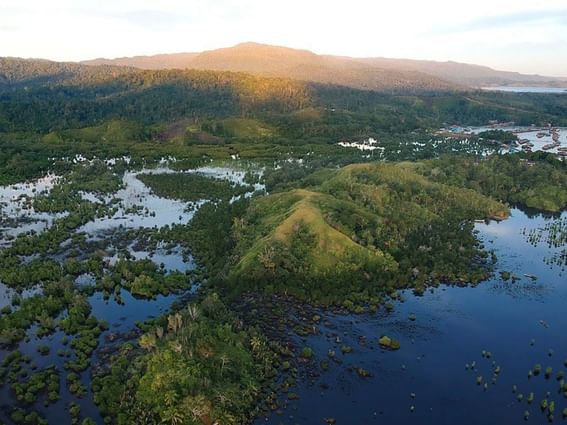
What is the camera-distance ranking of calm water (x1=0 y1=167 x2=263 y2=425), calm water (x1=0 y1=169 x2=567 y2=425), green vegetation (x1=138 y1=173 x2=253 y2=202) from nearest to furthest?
1. calm water (x1=0 y1=169 x2=567 y2=425)
2. calm water (x1=0 y1=167 x2=263 y2=425)
3. green vegetation (x1=138 y1=173 x2=253 y2=202)

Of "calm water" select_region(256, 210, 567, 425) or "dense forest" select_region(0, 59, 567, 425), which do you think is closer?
"calm water" select_region(256, 210, 567, 425)

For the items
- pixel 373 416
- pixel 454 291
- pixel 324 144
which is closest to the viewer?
pixel 373 416

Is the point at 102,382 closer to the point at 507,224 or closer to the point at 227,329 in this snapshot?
the point at 227,329

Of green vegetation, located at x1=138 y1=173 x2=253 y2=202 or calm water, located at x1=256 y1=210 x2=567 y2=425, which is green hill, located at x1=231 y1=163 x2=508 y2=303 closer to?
calm water, located at x1=256 y1=210 x2=567 y2=425

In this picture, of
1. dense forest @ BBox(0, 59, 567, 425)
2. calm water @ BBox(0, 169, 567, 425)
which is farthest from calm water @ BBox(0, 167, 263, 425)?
dense forest @ BBox(0, 59, 567, 425)

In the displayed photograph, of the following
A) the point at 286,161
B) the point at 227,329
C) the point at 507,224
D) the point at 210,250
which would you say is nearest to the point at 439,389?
the point at 227,329

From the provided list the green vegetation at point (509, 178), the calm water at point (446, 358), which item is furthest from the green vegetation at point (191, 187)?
the calm water at point (446, 358)

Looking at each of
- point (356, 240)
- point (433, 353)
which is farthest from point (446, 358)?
point (356, 240)

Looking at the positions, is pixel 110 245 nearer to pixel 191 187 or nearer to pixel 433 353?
pixel 191 187
